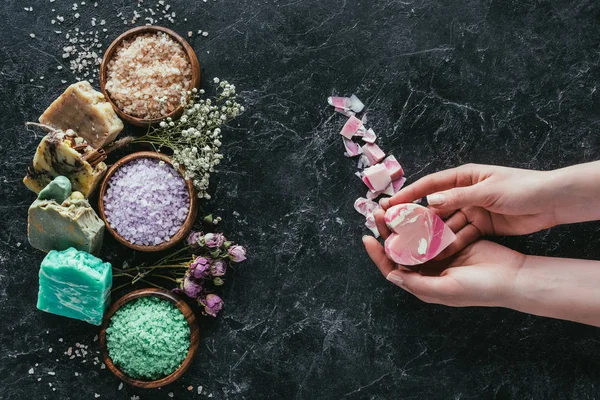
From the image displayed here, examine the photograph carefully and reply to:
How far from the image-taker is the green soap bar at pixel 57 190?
1.99 m

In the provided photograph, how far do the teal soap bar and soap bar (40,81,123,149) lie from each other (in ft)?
1.22

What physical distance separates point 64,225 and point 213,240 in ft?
1.53

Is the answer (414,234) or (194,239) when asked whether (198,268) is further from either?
(414,234)

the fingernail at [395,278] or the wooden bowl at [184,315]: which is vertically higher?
the fingernail at [395,278]

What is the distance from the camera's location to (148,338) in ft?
6.66

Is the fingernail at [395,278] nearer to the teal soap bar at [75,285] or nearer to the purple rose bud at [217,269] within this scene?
the purple rose bud at [217,269]

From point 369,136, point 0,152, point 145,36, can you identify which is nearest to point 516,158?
point 369,136

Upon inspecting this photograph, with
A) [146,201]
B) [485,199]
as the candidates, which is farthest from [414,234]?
[146,201]

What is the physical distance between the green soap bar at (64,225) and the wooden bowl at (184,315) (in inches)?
7.9

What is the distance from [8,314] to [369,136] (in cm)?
142

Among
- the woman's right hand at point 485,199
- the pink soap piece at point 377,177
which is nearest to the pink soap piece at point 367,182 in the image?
the pink soap piece at point 377,177

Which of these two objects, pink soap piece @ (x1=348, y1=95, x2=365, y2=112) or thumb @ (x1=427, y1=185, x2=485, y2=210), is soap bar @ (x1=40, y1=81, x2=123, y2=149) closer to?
pink soap piece @ (x1=348, y1=95, x2=365, y2=112)

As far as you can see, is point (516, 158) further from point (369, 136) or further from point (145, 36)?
point (145, 36)

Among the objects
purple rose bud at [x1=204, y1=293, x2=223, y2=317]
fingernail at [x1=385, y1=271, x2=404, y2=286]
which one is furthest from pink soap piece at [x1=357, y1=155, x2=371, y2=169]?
purple rose bud at [x1=204, y1=293, x2=223, y2=317]
